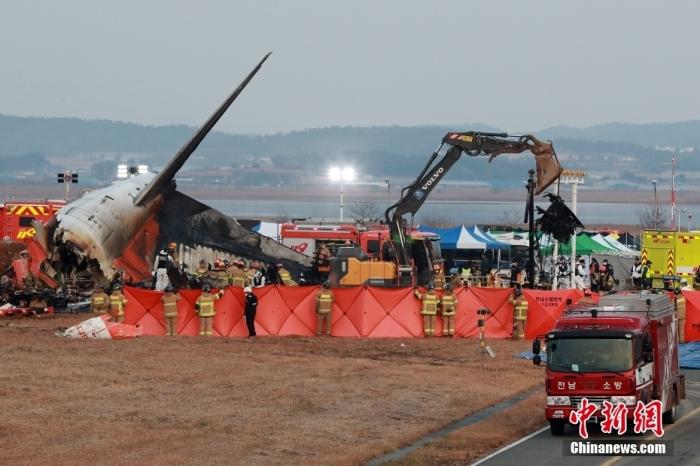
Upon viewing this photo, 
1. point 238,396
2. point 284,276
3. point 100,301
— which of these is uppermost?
point 284,276

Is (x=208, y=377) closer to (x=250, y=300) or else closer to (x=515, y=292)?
(x=250, y=300)

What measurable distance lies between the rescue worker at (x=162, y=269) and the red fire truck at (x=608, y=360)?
2025cm

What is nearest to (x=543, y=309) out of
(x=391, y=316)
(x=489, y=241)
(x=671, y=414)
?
(x=391, y=316)

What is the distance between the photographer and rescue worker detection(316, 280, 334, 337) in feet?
123

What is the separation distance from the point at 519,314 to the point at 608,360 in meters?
15.3

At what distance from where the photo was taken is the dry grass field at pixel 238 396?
72.4ft

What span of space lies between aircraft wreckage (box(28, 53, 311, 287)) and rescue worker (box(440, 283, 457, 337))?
35.3 ft

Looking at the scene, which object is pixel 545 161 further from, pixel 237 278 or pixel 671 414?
pixel 671 414

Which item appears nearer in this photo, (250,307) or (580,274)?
(250,307)

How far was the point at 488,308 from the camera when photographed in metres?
38.3

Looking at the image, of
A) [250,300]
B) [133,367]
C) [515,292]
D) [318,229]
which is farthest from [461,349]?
[318,229]

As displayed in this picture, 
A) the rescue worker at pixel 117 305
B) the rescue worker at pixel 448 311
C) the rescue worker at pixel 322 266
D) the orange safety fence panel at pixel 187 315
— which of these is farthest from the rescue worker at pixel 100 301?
the rescue worker at pixel 322 266

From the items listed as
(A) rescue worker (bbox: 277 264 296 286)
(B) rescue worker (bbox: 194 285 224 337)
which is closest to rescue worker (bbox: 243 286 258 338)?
(B) rescue worker (bbox: 194 285 224 337)

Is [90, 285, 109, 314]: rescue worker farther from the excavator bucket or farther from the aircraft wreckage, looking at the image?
the excavator bucket
